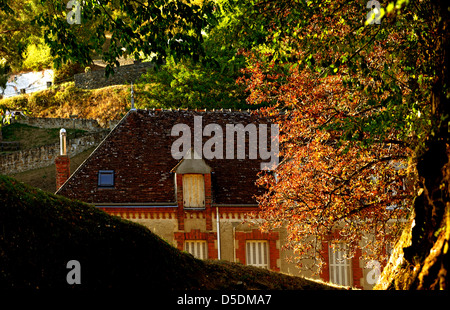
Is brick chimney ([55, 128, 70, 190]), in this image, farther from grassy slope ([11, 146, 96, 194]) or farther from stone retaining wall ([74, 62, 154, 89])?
stone retaining wall ([74, 62, 154, 89])

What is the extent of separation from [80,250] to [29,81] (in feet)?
193

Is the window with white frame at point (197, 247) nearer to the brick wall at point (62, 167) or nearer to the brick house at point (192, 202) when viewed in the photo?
the brick house at point (192, 202)

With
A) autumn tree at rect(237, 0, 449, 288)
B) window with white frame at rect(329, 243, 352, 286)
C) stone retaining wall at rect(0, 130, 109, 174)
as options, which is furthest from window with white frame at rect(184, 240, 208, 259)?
stone retaining wall at rect(0, 130, 109, 174)

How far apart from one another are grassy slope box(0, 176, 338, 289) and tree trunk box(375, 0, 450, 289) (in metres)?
2.87

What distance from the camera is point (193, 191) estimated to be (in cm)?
2212

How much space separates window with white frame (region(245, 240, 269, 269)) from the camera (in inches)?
876

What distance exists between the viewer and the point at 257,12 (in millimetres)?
10516

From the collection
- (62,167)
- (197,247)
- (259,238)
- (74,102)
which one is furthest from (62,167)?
(74,102)

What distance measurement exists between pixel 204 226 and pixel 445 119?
51.2 feet

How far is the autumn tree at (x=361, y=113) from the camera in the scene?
7.83 metres

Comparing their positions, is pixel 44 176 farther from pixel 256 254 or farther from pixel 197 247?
pixel 256 254

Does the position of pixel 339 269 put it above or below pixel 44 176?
below
